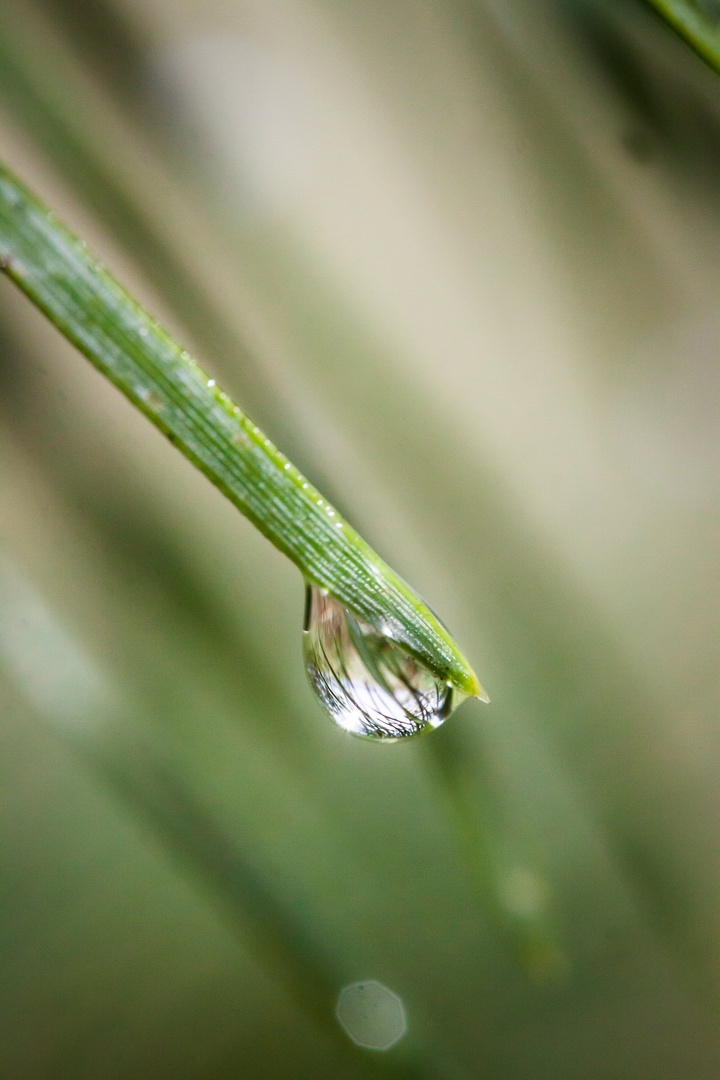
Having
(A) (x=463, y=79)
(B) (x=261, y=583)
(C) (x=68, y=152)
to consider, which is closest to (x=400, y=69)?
(A) (x=463, y=79)

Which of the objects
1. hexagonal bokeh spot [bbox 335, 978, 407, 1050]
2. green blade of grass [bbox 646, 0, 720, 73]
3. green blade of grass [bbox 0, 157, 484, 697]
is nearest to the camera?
green blade of grass [bbox 0, 157, 484, 697]

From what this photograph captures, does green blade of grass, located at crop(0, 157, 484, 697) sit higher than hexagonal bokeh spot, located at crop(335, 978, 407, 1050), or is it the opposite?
green blade of grass, located at crop(0, 157, 484, 697)

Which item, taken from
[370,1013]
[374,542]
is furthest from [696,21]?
[370,1013]

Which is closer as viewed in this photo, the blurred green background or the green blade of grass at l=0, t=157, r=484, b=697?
the green blade of grass at l=0, t=157, r=484, b=697

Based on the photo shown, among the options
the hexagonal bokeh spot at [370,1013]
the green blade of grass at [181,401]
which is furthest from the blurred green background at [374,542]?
the green blade of grass at [181,401]

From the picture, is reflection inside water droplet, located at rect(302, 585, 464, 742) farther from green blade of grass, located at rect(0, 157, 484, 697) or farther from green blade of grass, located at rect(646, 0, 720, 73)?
green blade of grass, located at rect(646, 0, 720, 73)

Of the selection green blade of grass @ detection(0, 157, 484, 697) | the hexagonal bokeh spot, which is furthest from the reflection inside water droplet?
the hexagonal bokeh spot

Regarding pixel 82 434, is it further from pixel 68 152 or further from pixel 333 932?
pixel 333 932
